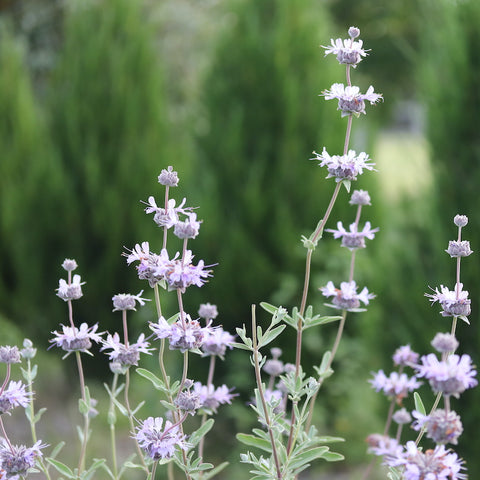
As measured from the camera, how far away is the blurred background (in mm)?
2686

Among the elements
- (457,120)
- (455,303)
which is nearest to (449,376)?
(455,303)

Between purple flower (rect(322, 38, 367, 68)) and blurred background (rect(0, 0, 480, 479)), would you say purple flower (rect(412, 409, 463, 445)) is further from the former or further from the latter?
blurred background (rect(0, 0, 480, 479))

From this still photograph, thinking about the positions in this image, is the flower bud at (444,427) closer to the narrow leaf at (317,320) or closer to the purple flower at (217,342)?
the narrow leaf at (317,320)

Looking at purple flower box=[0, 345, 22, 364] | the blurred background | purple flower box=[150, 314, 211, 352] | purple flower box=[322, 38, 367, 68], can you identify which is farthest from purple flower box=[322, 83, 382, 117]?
the blurred background

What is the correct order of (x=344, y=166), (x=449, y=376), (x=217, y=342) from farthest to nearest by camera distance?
1. (x=217, y=342)
2. (x=344, y=166)
3. (x=449, y=376)

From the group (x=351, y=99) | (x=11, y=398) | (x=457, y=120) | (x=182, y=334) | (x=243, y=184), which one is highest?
(x=457, y=120)

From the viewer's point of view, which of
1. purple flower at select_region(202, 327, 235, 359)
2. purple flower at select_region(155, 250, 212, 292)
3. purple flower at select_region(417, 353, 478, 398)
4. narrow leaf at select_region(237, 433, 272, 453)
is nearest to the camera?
purple flower at select_region(417, 353, 478, 398)

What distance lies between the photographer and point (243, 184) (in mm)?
3340

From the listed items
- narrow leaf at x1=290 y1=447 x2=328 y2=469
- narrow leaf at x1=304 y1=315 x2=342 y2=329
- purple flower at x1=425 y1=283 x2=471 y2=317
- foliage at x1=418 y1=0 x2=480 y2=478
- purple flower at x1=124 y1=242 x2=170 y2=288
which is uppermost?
foliage at x1=418 y1=0 x2=480 y2=478

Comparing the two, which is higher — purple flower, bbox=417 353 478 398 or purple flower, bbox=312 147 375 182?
purple flower, bbox=312 147 375 182

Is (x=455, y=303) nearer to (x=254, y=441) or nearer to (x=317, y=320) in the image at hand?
(x=317, y=320)

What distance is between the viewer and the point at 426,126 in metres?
2.80

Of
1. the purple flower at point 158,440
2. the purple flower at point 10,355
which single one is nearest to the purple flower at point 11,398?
the purple flower at point 10,355

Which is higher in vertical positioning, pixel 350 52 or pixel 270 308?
pixel 350 52
